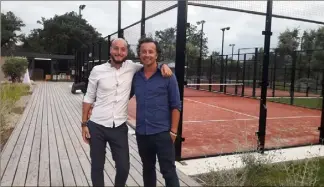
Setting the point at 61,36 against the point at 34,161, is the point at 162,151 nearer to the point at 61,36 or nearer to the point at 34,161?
the point at 34,161

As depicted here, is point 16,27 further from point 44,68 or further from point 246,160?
point 246,160

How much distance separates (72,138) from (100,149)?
10.3 ft

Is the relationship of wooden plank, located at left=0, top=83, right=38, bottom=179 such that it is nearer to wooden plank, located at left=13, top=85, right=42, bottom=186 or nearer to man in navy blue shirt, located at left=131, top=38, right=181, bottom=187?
wooden plank, located at left=13, top=85, right=42, bottom=186

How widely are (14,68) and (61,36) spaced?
28571 mm

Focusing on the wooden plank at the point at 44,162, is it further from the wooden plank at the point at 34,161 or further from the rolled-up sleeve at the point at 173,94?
the rolled-up sleeve at the point at 173,94

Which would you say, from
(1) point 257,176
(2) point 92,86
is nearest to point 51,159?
(2) point 92,86

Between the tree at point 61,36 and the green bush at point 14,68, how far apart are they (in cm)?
2675

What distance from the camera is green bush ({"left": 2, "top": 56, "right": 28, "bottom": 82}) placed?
18.6 meters

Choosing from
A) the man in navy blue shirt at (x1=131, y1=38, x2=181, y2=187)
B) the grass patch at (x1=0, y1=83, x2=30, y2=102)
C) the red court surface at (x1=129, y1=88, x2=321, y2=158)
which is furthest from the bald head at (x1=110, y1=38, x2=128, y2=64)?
the grass patch at (x1=0, y1=83, x2=30, y2=102)

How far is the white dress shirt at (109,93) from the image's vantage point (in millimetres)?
2822

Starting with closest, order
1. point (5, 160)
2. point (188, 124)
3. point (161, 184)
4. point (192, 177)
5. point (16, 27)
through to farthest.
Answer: point (161, 184)
point (192, 177)
point (5, 160)
point (188, 124)
point (16, 27)

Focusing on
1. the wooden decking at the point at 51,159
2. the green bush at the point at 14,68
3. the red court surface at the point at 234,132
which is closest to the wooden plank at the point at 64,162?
the wooden decking at the point at 51,159

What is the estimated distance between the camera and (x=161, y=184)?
12.1 feet

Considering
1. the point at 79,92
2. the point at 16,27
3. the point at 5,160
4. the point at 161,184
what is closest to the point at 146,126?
the point at 161,184
